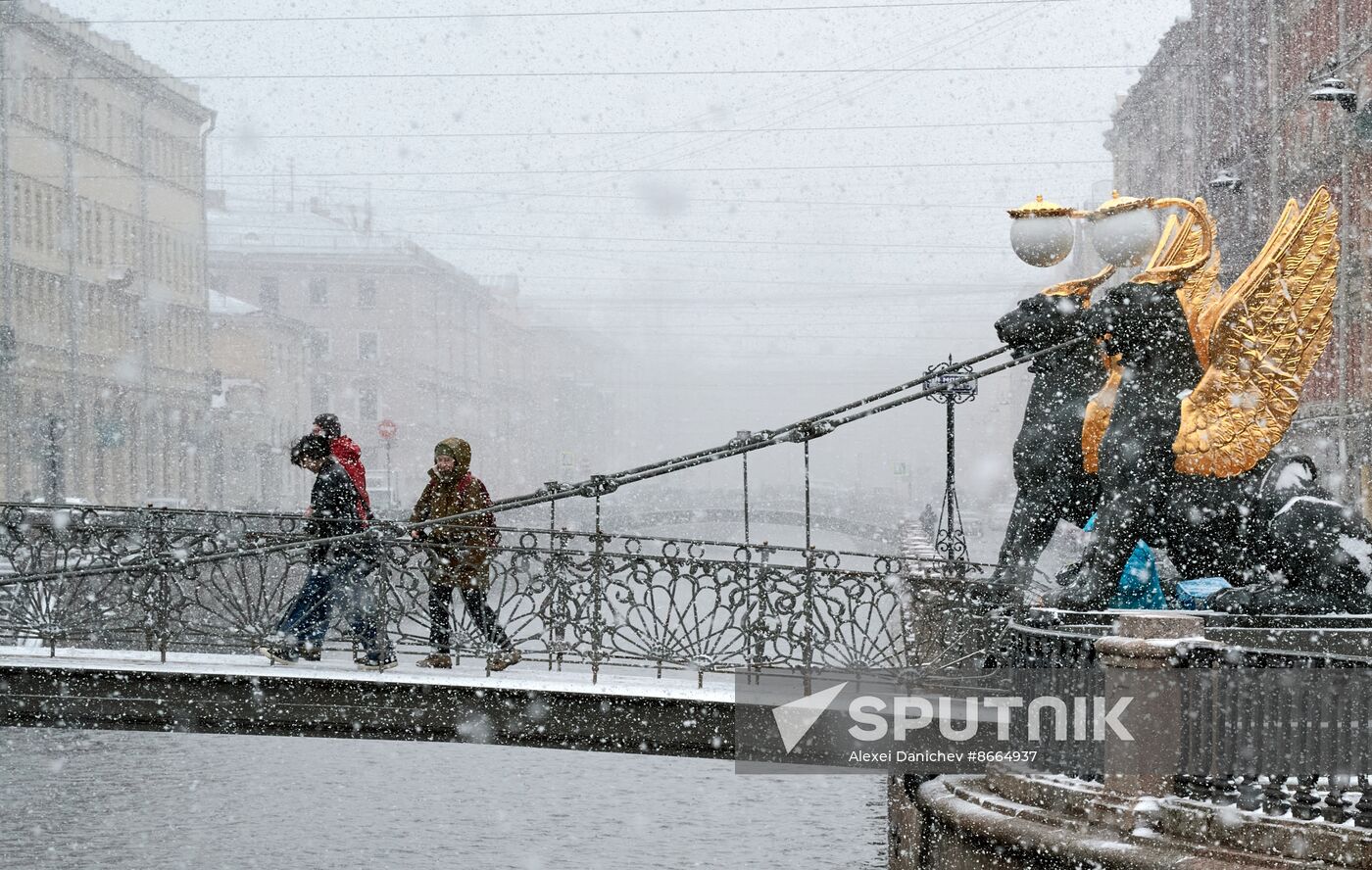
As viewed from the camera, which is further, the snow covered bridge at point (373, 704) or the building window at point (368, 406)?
the building window at point (368, 406)

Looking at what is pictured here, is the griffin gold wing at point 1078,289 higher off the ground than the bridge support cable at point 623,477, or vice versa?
the griffin gold wing at point 1078,289

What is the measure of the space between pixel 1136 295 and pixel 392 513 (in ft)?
94.8

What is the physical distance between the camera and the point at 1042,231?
322 inches

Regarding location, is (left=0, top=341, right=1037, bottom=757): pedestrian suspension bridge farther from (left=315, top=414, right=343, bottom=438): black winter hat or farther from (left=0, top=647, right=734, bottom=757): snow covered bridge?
(left=315, top=414, right=343, bottom=438): black winter hat

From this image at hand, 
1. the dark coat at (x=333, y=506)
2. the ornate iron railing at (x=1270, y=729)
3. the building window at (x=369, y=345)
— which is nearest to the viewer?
the ornate iron railing at (x=1270, y=729)

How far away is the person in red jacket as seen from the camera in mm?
11070

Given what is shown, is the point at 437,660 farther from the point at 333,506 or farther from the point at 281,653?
the point at 333,506

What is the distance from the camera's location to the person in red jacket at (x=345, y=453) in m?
11.1

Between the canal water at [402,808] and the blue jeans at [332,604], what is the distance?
9.08 feet

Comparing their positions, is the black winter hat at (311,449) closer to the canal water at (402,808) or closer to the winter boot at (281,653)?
the winter boot at (281,653)

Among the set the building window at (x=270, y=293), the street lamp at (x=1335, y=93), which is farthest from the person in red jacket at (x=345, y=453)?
the building window at (x=270, y=293)

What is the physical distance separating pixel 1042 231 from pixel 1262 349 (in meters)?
1.14

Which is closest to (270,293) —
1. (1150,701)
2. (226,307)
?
(226,307)

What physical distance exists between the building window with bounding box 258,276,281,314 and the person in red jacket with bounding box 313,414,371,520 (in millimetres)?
60780
